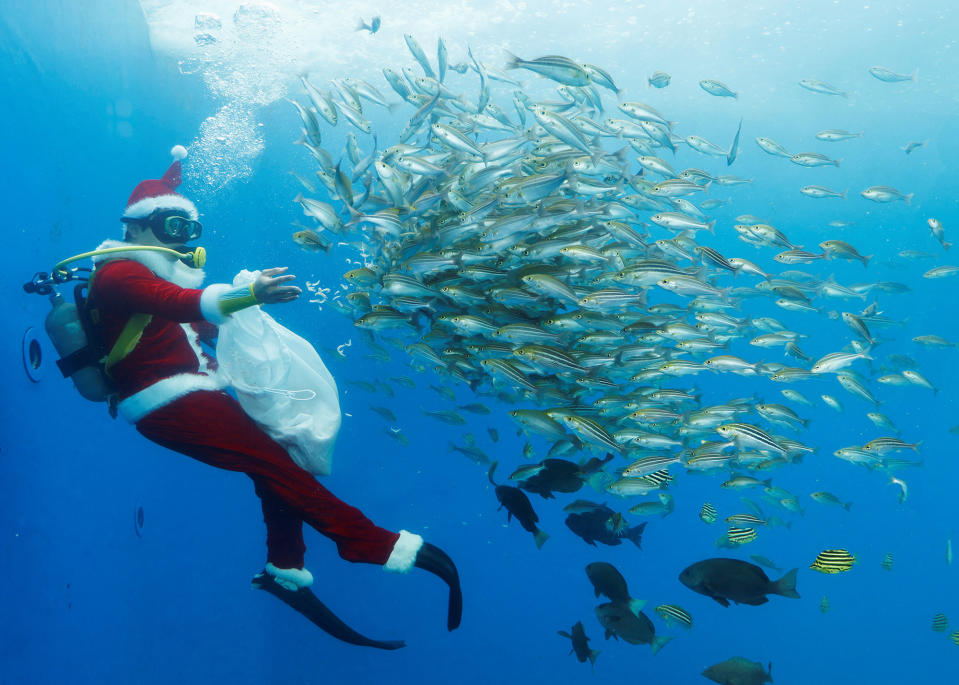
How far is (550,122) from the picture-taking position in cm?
386

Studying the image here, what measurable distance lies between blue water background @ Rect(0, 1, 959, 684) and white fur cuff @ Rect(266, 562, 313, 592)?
85.4 inches

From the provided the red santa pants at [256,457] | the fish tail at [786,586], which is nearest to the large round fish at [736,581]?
the fish tail at [786,586]

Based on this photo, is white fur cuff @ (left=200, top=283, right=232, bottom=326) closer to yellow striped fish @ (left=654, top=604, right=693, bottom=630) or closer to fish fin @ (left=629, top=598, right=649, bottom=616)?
fish fin @ (left=629, top=598, right=649, bottom=616)

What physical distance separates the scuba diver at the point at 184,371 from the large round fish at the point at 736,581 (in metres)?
1.89

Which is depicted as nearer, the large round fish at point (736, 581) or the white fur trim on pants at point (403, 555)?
the white fur trim on pants at point (403, 555)

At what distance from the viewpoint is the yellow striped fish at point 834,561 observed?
4.66 metres

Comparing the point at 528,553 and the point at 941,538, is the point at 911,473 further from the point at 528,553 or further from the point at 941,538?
the point at 528,553

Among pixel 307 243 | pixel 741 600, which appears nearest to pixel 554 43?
pixel 307 243

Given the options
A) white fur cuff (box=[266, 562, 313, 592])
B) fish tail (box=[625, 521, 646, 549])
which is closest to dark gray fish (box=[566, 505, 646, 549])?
fish tail (box=[625, 521, 646, 549])

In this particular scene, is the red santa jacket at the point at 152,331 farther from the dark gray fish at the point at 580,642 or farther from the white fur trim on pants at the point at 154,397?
the dark gray fish at the point at 580,642

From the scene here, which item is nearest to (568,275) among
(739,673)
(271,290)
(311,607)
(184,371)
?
(271,290)

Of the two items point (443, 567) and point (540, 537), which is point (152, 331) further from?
point (540, 537)

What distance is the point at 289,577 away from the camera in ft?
11.5

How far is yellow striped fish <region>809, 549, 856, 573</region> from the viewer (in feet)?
15.3
